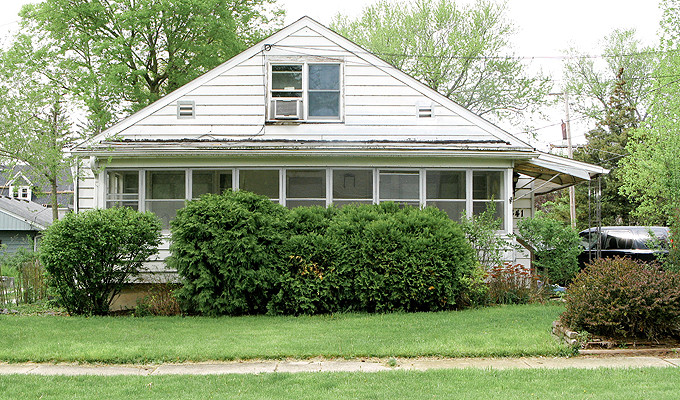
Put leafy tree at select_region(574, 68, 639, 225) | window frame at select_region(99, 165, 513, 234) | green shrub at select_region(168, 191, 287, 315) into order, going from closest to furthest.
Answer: green shrub at select_region(168, 191, 287, 315)
window frame at select_region(99, 165, 513, 234)
leafy tree at select_region(574, 68, 639, 225)

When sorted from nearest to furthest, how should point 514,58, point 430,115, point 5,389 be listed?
point 5,389 → point 430,115 → point 514,58

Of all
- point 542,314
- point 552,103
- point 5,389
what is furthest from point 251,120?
point 552,103

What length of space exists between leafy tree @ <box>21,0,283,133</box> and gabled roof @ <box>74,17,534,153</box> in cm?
711

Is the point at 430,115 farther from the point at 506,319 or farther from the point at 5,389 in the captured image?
the point at 5,389

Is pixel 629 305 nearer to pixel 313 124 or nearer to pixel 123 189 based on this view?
pixel 313 124

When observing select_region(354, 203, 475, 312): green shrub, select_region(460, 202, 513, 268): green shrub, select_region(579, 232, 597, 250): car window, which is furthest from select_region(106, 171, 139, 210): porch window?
select_region(579, 232, 597, 250): car window

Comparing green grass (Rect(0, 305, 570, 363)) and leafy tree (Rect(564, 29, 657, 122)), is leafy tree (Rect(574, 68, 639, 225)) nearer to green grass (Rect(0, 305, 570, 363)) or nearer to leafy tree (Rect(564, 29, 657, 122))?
leafy tree (Rect(564, 29, 657, 122))

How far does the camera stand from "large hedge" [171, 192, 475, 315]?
10.7 meters

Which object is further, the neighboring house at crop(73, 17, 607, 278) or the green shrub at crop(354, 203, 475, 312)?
the neighboring house at crop(73, 17, 607, 278)

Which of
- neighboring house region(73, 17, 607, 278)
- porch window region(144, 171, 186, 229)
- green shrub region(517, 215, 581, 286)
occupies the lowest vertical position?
green shrub region(517, 215, 581, 286)

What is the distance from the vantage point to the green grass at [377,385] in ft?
18.8

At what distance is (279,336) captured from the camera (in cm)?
866

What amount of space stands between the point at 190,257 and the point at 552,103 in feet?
88.8

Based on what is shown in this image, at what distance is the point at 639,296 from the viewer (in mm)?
7875
